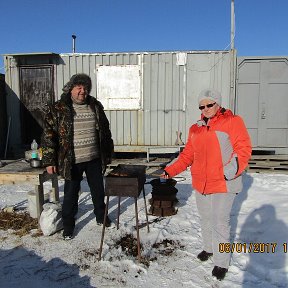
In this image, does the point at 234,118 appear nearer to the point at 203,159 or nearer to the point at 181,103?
the point at 203,159

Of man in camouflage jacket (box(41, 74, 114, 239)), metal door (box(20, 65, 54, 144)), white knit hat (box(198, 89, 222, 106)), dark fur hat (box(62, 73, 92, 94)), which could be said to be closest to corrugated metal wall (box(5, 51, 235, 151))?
metal door (box(20, 65, 54, 144))

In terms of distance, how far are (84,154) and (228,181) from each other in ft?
6.22

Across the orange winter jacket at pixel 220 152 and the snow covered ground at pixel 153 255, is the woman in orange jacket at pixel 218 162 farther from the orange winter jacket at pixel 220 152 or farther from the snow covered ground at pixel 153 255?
the snow covered ground at pixel 153 255

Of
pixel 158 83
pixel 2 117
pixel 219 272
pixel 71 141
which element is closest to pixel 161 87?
pixel 158 83

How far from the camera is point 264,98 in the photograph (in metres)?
8.09

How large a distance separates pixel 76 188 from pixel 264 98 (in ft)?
20.3

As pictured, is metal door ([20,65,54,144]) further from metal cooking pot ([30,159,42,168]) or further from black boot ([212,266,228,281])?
black boot ([212,266,228,281])

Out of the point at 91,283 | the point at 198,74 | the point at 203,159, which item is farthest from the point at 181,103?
the point at 91,283

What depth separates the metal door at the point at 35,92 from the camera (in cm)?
874

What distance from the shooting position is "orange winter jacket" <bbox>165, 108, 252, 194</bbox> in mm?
2742

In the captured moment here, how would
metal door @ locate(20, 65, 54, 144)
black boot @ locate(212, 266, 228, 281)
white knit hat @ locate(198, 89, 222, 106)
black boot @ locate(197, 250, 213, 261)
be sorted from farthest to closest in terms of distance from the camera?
metal door @ locate(20, 65, 54, 144) → black boot @ locate(197, 250, 213, 261) → black boot @ locate(212, 266, 228, 281) → white knit hat @ locate(198, 89, 222, 106)

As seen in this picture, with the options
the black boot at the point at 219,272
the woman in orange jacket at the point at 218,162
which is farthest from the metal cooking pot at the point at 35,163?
the black boot at the point at 219,272

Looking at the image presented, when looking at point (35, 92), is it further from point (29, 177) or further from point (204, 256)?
point (204, 256)

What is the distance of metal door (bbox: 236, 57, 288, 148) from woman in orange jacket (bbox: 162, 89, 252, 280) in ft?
18.4
